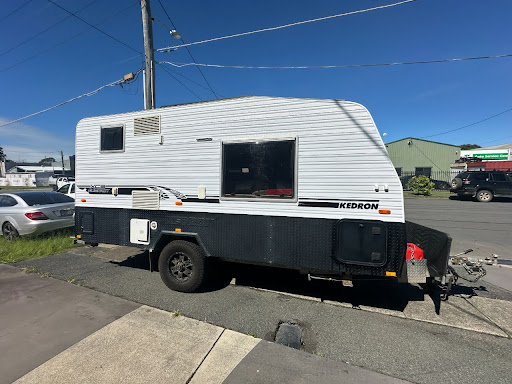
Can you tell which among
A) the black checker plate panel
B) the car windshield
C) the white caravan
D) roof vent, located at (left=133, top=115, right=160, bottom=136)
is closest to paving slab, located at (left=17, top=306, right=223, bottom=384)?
the white caravan

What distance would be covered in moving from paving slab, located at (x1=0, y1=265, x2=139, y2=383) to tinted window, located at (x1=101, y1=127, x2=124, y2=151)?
7.92 ft

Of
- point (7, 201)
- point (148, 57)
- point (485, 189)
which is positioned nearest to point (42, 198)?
point (7, 201)

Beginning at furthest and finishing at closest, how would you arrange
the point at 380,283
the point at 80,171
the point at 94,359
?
1. the point at 80,171
2. the point at 380,283
3. the point at 94,359

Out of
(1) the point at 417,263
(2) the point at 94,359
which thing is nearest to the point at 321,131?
(1) the point at 417,263

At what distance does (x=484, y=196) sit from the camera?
57.9 feet

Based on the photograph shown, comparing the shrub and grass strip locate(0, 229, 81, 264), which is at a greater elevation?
the shrub

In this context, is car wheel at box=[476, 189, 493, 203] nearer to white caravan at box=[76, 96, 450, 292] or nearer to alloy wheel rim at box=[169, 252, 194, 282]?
white caravan at box=[76, 96, 450, 292]

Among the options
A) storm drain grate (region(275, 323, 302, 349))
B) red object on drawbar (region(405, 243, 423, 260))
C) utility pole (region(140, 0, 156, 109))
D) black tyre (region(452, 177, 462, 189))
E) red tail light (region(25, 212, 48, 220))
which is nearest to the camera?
storm drain grate (region(275, 323, 302, 349))

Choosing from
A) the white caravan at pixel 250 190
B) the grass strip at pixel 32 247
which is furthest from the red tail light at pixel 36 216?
the white caravan at pixel 250 190

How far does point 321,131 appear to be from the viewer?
3734 millimetres

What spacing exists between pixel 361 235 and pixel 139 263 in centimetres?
456

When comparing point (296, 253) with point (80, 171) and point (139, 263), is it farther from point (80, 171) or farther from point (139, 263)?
point (80, 171)

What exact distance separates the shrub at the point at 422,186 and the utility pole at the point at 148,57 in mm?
21645

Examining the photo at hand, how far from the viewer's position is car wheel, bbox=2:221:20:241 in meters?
7.25
